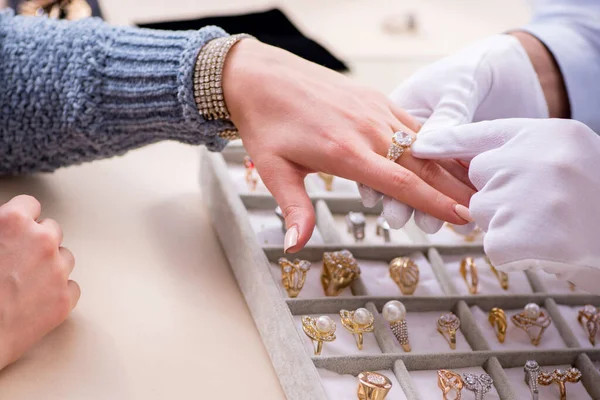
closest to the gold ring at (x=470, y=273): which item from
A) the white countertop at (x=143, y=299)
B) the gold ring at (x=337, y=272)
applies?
the gold ring at (x=337, y=272)

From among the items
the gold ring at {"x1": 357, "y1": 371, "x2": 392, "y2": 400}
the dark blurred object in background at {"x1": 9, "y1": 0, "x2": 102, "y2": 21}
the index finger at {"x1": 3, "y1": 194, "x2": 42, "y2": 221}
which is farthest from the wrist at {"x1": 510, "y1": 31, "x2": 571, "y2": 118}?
the dark blurred object in background at {"x1": 9, "y1": 0, "x2": 102, "y2": 21}

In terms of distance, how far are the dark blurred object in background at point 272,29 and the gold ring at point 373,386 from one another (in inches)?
Answer: 27.3

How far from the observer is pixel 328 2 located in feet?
4.75

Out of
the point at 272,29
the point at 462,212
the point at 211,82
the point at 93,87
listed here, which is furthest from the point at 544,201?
the point at 272,29

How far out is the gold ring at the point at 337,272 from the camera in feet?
2.20

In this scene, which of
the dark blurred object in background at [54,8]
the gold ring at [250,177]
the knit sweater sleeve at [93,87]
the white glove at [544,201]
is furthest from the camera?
the dark blurred object in background at [54,8]

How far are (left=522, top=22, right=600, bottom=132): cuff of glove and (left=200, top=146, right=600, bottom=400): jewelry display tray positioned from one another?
0.25 meters

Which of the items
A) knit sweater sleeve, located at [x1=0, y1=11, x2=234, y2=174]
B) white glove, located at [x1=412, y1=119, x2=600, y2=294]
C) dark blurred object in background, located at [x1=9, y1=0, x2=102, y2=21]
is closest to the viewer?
white glove, located at [x1=412, y1=119, x2=600, y2=294]

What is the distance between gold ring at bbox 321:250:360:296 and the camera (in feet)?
2.20

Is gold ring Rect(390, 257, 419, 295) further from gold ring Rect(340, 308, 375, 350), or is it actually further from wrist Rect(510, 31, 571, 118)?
wrist Rect(510, 31, 571, 118)

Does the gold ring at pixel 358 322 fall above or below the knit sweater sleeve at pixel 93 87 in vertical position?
below

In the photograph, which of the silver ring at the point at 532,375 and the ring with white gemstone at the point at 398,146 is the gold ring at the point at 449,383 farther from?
the ring with white gemstone at the point at 398,146

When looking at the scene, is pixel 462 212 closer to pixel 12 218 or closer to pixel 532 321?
pixel 532 321

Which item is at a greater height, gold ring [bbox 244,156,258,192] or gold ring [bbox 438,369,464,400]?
gold ring [bbox 438,369,464,400]
